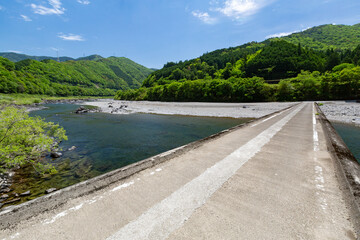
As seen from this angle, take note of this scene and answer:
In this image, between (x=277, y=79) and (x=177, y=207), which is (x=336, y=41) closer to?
(x=277, y=79)

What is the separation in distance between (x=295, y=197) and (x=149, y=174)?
3079 millimetres

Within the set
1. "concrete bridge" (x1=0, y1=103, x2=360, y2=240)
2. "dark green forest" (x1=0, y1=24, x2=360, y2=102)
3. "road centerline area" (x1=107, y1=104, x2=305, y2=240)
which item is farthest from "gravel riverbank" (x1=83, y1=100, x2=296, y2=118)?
"road centerline area" (x1=107, y1=104, x2=305, y2=240)

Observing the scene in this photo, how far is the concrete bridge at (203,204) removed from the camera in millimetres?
2098

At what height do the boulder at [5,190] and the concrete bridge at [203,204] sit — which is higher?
the concrete bridge at [203,204]

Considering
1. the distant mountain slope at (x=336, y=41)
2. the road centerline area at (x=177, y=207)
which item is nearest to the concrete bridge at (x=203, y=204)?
the road centerline area at (x=177, y=207)

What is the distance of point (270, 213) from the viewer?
246 centimetres

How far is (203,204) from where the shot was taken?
2664mm

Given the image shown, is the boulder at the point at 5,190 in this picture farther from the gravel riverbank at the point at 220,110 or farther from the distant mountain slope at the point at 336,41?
the distant mountain slope at the point at 336,41

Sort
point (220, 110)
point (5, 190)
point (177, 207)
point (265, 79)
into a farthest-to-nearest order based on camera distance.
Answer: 1. point (265, 79)
2. point (220, 110)
3. point (5, 190)
4. point (177, 207)

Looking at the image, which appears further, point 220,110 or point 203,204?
point 220,110

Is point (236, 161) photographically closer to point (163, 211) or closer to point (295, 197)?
point (295, 197)

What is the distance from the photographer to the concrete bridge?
82.6 inches

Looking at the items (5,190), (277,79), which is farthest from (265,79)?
(5,190)

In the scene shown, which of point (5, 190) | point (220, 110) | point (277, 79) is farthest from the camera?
point (277, 79)
